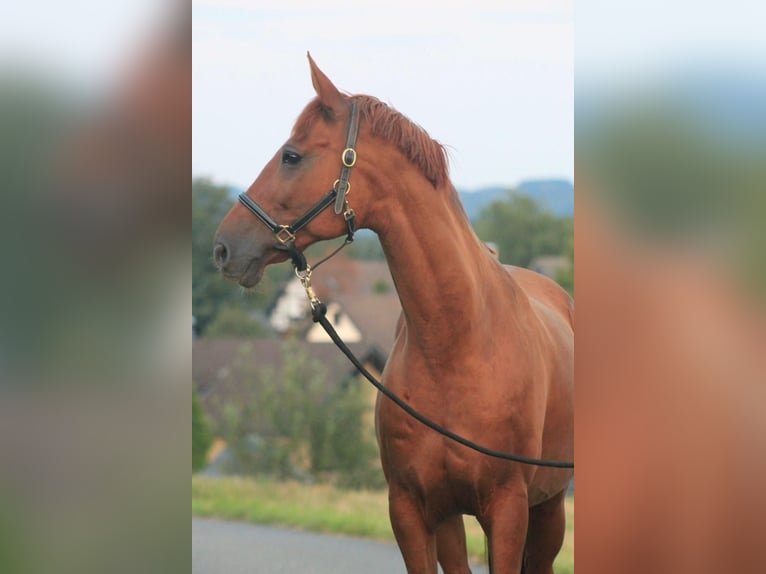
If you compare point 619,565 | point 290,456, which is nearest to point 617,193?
point 619,565

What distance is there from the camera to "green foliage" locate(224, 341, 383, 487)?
1692 cm

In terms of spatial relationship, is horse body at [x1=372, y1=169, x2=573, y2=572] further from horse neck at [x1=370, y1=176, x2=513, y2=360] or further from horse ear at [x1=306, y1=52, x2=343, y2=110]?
horse ear at [x1=306, y1=52, x2=343, y2=110]

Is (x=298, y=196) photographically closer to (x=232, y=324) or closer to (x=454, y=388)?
(x=454, y=388)

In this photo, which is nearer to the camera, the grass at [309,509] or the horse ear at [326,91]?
the horse ear at [326,91]

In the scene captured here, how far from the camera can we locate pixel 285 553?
7.02 meters

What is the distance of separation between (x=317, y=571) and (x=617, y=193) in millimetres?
5410

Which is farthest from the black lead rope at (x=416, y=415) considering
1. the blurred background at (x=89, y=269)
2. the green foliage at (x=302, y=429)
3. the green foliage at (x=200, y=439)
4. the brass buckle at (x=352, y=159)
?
the green foliage at (x=200, y=439)

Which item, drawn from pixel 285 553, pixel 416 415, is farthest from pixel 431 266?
pixel 285 553

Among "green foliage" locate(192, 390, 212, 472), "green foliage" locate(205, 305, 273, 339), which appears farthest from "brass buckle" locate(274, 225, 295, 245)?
"green foliage" locate(205, 305, 273, 339)

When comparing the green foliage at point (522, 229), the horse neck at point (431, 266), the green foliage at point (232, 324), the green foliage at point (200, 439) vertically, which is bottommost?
the green foliage at point (200, 439)

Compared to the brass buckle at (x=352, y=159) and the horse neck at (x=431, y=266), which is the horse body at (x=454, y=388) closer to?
the horse neck at (x=431, y=266)

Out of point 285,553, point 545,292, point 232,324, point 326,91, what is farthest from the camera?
point 232,324

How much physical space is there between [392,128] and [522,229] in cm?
3690

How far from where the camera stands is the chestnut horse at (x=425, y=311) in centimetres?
325
